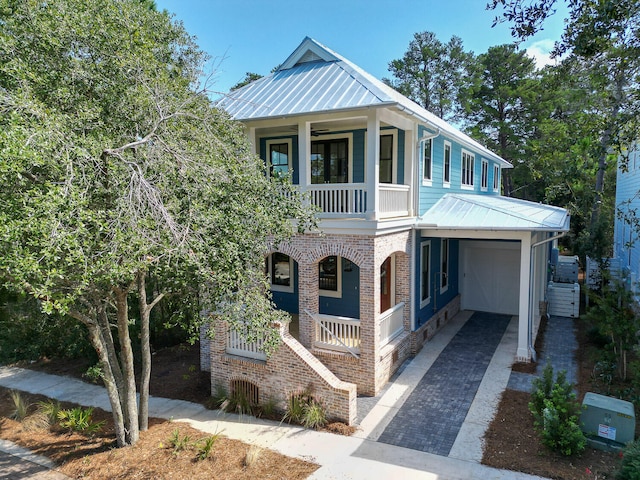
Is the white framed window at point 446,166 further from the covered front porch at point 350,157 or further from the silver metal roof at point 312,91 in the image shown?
the covered front porch at point 350,157

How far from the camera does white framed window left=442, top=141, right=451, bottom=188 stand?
1422cm

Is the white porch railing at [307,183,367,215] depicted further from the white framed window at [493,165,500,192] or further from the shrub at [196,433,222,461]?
the white framed window at [493,165,500,192]

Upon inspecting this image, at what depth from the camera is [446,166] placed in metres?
14.6

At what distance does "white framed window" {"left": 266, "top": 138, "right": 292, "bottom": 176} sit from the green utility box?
904 centimetres

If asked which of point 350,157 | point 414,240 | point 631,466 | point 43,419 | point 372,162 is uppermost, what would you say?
point 350,157

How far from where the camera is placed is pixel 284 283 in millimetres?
12852

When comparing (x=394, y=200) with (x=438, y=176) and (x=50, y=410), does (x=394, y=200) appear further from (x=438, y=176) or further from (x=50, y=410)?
(x=50, y=410)

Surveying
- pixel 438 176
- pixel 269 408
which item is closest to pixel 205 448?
pixel 269 408

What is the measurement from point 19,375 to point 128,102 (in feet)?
31.8

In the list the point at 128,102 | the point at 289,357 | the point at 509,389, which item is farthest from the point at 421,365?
the point at 128,102

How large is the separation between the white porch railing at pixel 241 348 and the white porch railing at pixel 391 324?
2.92 metres

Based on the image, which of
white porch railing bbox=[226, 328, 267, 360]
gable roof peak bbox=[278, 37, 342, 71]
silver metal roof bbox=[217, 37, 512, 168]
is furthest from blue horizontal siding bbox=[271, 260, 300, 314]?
gable roof peak bbox=[278, 37, 342, 71]

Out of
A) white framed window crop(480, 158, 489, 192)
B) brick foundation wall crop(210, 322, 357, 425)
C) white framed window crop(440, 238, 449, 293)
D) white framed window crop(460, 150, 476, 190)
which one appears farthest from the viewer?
white framed window crop(480, 158, 489, 192)

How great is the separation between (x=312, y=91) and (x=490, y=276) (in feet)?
32.6
